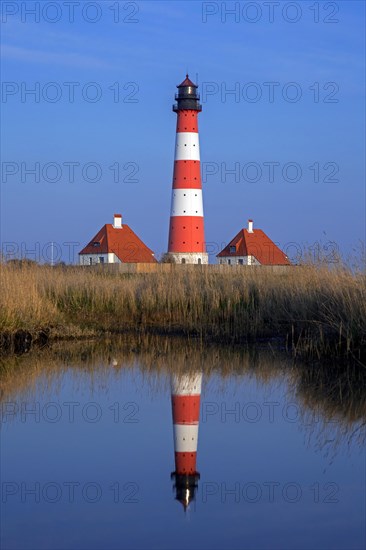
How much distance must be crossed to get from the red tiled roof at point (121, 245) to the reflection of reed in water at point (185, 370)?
24.9 m

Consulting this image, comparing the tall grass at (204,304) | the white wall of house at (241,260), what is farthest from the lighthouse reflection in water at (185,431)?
the white wall of house at (241,260)

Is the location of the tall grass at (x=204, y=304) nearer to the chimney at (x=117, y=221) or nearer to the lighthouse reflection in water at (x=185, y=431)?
the lighthouse reflection in water at (x=185, y=431)

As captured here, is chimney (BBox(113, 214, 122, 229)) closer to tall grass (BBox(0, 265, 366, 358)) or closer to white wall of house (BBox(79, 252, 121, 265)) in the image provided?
white wall of house (BBox(79, 252, 121, 265))

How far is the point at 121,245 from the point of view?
3834 centimetres

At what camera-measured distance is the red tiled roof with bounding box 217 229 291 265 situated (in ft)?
126

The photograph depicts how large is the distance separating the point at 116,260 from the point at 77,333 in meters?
24.7

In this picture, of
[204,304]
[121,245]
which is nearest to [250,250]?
[121,245]

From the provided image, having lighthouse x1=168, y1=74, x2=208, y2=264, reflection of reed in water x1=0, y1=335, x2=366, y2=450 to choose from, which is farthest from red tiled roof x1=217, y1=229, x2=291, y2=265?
reflection of reed in water x1=0, y1=335, x2=366, y2=450

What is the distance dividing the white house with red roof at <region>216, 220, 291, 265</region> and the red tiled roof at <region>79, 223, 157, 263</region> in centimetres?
339

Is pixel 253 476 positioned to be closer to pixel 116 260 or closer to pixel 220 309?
pixel 220 309

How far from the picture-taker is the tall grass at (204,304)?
35.1ft

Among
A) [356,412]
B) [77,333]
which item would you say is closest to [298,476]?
[356,412]

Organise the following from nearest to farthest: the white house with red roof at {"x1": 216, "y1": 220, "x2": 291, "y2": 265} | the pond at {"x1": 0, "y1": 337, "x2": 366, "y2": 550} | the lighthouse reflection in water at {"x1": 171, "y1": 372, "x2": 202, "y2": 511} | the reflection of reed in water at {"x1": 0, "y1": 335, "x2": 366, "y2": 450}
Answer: the pond at {"x1": 0, "y1": 337, "x2": 366, "y2": 550} → the lighthouse reflection in water at {"x1": 171, "y1": 372, "x2": 202, "y2": 511} → the reflection of reed in water at {"x1": 0, "y1": 335, "x2": 366, "y2": 450} → the white house with red roof at {"x1": 216, "y1": 220, "x2": 291, "y2": 265}

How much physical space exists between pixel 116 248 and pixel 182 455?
32042 mm
